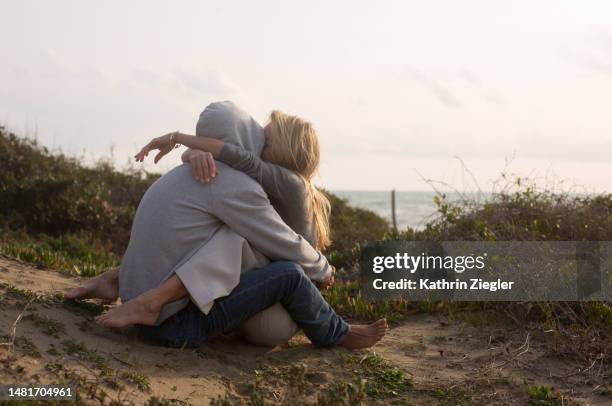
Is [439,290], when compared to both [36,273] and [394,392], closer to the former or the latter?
[394,392]

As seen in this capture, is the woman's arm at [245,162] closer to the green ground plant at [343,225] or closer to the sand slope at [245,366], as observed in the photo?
the sand slope at [245,366]

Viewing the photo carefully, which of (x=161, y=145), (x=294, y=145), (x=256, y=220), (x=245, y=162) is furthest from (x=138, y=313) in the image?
(x=294, y=145)

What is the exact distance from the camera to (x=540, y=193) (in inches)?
355

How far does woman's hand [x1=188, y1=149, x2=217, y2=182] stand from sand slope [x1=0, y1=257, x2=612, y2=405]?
3.99 ft

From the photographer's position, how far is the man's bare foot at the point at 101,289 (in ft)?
17.9

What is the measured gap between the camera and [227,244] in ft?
15.9

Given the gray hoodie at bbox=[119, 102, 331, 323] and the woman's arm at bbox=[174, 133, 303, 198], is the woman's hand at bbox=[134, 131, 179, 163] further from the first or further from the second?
the gray hoodie at bbox=[119, 102, 331, 323]

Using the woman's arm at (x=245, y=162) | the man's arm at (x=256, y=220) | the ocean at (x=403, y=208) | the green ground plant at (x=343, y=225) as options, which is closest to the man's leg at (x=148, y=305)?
the man's arm at (x=256, y=220)

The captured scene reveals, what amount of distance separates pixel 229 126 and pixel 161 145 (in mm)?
687

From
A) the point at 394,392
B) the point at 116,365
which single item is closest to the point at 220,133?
the point at 116,365

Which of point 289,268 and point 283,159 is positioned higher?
point 283,159

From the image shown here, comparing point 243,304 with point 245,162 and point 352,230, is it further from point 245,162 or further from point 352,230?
point 352,230

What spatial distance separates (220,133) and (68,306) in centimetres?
173

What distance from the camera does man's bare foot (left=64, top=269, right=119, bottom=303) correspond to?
17.9 feet
